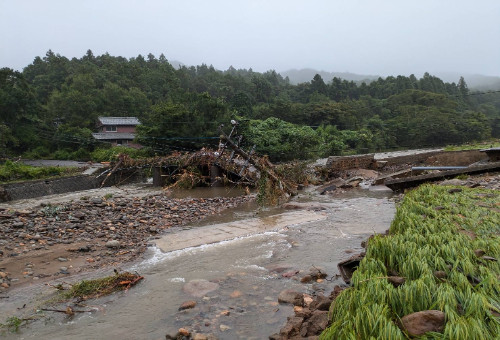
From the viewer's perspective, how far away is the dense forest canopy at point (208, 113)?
117ft

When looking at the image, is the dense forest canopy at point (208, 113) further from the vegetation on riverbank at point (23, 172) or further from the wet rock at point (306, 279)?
the wet rock at point (306, 279)

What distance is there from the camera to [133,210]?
12.9 meters

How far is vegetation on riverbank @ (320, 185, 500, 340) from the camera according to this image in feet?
9.15

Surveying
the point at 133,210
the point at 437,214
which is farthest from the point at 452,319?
the point at 133,210

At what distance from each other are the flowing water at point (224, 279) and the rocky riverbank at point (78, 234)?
30.3 inches

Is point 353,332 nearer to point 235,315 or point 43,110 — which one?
point 235,315

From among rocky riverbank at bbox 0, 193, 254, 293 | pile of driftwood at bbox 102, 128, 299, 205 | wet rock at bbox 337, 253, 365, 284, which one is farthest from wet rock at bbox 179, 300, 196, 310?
pile of driftwood at bbox 102, 128, 299, 205

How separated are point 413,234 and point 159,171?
21.6m

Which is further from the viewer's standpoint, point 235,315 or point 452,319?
point 235,315

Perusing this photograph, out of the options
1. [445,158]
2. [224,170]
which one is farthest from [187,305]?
[445,158]

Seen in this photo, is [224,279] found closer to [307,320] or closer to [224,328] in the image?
[224,328]

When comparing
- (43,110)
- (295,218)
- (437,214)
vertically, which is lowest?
(295,218)

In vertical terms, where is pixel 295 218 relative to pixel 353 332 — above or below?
below

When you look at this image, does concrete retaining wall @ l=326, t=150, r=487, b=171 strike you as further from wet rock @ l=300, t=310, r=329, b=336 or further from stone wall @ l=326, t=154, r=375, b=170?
wet rock @ l=300, t=310, r=329, b=336
